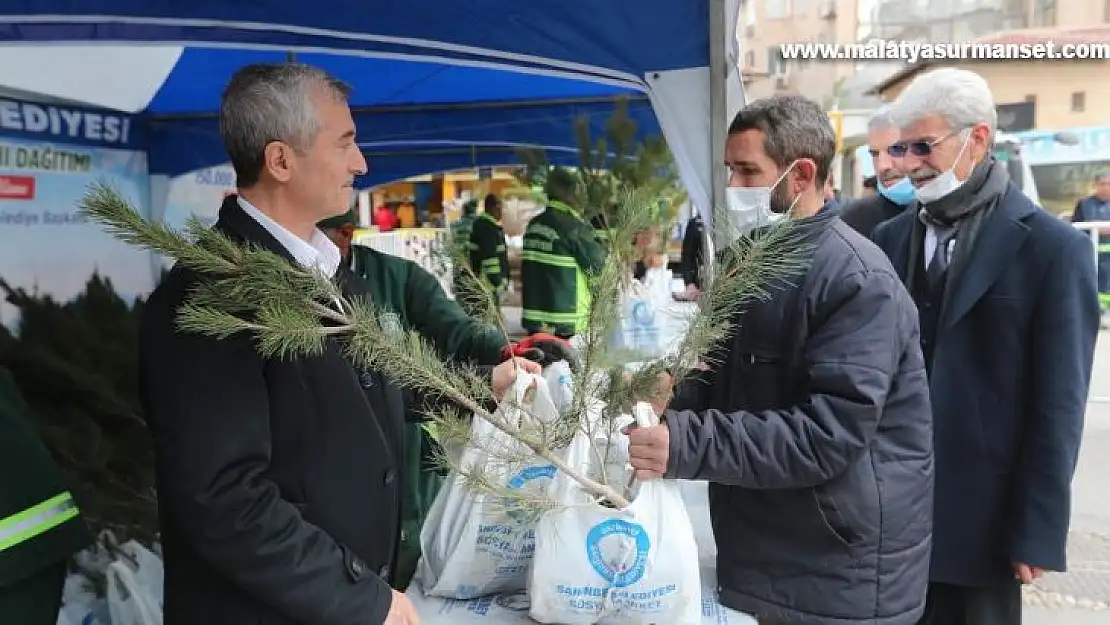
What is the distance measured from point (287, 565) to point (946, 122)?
183 centimetres

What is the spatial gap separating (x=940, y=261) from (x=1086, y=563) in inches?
101

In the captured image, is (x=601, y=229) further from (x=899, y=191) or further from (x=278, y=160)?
(x=899, y=191)

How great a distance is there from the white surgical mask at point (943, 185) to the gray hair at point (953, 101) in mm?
53

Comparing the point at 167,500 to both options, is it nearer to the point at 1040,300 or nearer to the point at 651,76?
the point at 1040,300

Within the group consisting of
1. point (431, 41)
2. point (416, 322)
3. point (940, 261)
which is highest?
point (431, 41)

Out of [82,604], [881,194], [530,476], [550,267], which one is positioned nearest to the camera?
[530,476]

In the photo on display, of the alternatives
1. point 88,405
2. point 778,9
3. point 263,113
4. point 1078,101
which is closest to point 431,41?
point 88,405

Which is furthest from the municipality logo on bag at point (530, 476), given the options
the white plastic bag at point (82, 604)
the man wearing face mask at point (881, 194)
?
the man wearing face mask at point (881, 194)

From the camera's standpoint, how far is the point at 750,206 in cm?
164

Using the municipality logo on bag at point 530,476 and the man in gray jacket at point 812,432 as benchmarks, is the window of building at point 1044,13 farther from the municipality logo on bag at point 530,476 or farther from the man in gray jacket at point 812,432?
the municipality logo on bag at point 530,476

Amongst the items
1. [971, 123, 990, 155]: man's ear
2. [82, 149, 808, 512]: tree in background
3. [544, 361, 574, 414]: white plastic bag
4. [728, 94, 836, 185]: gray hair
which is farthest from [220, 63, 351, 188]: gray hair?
[971, 123, 990, 155]: man's ear

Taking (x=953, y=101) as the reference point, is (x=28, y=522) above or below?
below

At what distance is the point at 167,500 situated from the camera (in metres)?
1.18

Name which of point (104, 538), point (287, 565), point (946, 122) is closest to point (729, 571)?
point (287, 565)
